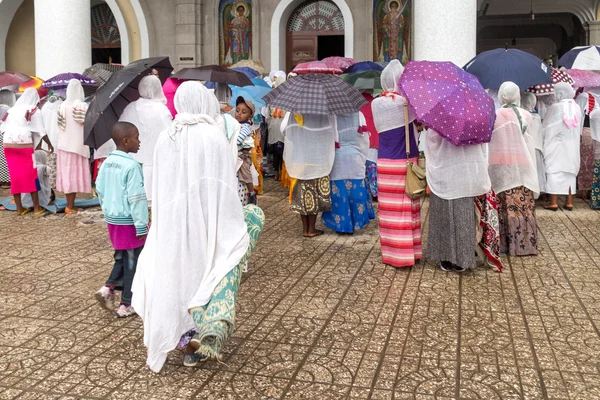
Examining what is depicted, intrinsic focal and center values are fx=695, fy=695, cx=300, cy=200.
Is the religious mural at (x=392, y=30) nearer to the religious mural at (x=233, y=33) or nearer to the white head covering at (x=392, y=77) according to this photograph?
the religious mural at (x=233, y=33)

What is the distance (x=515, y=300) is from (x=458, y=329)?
84cm

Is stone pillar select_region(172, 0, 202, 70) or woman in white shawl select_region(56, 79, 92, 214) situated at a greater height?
stone pillar select_region(172, 0, 202, 70)

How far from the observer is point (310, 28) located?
15.6 metres

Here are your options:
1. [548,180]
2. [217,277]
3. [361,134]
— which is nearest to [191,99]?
[217,277]

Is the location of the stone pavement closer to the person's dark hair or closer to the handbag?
the handbag

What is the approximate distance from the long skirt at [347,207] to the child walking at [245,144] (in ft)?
3.96

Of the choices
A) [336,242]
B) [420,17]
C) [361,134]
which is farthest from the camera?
[420,17]

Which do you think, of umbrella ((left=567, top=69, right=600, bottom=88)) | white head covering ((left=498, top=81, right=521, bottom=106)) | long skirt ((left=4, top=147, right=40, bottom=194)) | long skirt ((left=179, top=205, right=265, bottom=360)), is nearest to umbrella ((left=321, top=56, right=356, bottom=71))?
umbrella ((left=567, top=69, right=600, bottom=88))

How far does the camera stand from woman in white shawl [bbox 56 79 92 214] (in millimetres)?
8266

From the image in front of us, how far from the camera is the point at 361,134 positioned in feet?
24.2

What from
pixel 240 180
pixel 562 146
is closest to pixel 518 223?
pixel 240 180

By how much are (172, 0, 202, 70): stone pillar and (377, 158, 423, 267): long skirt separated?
10.4m

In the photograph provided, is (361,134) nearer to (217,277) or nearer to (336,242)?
(336,242)

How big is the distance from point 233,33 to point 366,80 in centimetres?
675
